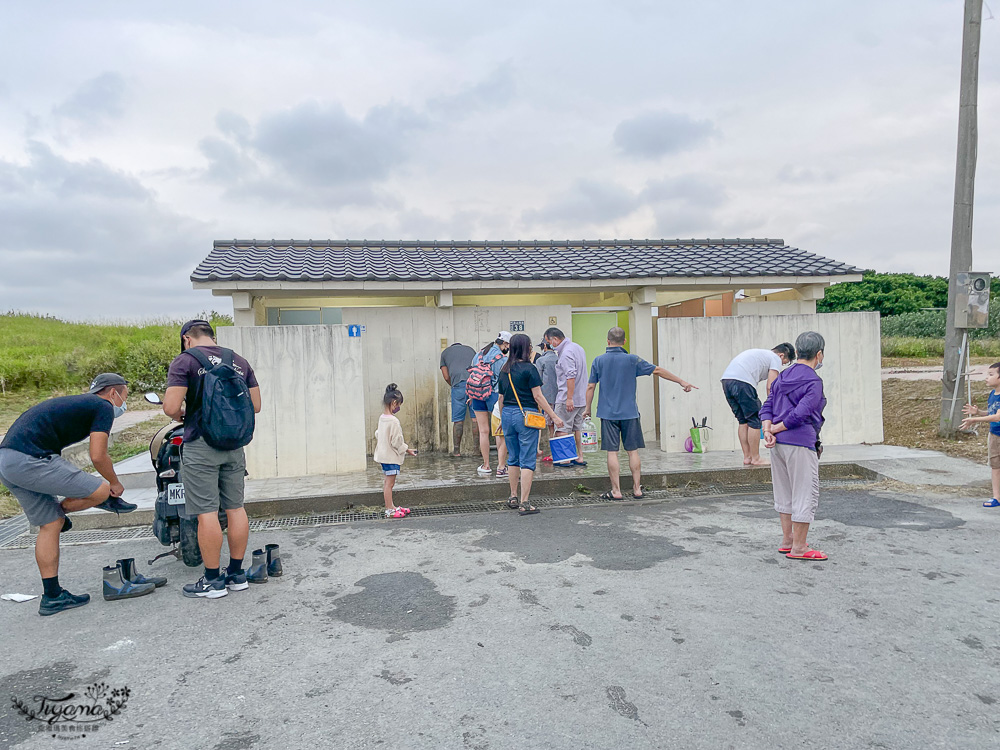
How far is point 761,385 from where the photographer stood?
31.2 ft

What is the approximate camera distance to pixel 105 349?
808 inches

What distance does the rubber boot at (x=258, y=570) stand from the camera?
15.3 ft

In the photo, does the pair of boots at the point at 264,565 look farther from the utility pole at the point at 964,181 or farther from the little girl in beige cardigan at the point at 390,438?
the utility pole at the point at 964,181

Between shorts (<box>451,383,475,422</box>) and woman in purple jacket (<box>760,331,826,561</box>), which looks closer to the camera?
woman in purple jacket (<box>760,331,826,561</box>)

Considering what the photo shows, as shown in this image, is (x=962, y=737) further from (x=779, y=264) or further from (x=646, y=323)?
(x=779, y=264)

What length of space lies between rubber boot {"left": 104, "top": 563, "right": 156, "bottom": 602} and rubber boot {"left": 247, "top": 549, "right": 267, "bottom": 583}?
64cm

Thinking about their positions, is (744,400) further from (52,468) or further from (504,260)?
(52,468)

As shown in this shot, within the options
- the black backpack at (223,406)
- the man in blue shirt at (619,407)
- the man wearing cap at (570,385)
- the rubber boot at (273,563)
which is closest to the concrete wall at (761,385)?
the man wearing cap at (570,385)

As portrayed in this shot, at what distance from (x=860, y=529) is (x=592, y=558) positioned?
239 cm

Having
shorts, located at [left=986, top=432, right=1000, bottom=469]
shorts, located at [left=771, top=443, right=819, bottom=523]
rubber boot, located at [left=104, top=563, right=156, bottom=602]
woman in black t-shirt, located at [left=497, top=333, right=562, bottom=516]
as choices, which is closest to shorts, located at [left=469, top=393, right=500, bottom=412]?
woman in black t-shirt, located at [left=497, top=333, right=562, bottom=516]

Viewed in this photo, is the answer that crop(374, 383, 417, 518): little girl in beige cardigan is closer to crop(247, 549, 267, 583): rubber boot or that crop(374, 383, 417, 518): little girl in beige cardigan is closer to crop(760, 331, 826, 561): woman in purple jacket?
crop(247, 549, 267, 583): rubber boot

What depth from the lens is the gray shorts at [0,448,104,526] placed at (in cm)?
416

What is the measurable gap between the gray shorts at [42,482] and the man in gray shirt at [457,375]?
516cm

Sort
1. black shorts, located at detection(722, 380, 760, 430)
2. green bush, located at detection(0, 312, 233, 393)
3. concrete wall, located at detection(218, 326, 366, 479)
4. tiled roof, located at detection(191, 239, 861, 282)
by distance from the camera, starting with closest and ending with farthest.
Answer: black shorts, located at detection(722, 380, 760, 430) < concrete wall, located at detection(218, 326, 366, 479) < tiled roof, located at detection(191, 239, 861, 282) < green bush, located at detection(0, 312, 233, 393)
